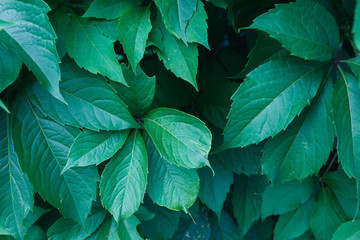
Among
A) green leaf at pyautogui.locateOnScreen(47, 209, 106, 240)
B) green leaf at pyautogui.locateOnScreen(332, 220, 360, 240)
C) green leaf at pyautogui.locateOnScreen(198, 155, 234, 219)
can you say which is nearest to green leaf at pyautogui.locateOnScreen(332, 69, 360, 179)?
green leaf at pyautogui.locateOnScreen(332, 220, 360, 240)

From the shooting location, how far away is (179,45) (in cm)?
75

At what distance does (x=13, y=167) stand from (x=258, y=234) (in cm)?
97

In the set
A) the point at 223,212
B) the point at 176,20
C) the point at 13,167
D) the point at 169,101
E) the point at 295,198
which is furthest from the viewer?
the point at 223,212

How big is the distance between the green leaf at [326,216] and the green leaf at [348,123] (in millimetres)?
372

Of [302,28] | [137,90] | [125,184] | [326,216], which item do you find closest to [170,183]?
[125,184]

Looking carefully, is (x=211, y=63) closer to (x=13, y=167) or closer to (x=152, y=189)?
(x=152, y=189)

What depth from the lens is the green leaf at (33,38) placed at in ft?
1.91

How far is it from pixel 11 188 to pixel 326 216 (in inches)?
36.3

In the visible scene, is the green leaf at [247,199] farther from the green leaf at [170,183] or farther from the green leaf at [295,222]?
the green leaf at [170,183]

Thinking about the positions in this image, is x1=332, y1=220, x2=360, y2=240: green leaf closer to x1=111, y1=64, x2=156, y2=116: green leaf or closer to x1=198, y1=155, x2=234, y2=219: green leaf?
x1=198, y1=155, x2=234, y2=219: green leaf

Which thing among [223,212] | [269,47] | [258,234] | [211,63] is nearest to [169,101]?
[211,63]

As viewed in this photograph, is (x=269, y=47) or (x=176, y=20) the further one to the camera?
(x=269, y=47)

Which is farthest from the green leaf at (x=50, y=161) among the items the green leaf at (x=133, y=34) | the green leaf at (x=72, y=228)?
the green leaf at (x=133, y=34)

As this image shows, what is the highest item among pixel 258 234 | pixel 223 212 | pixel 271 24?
pixel 271 24
